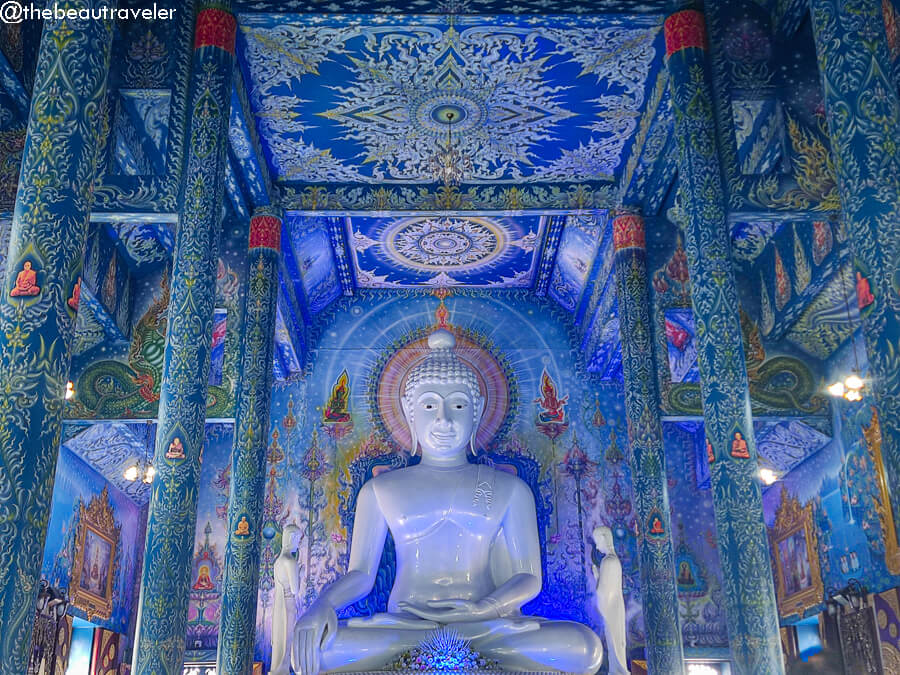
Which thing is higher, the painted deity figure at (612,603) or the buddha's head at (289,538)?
the buddha's head at (289,538)

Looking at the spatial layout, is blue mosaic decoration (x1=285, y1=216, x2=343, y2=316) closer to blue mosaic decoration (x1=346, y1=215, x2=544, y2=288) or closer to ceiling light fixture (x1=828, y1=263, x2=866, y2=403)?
blue mosaic decoration (x1=346, y1=215, x2=544, y2=288)

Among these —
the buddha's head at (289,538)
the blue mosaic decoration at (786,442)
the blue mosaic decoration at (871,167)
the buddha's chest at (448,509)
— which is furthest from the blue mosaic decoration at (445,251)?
the blue mosaic decoration at (871,167)

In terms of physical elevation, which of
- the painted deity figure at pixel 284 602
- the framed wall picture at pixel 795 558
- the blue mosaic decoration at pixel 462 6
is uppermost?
the blue mosaic decoration at pixel 462 6

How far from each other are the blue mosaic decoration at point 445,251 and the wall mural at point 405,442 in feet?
1.30

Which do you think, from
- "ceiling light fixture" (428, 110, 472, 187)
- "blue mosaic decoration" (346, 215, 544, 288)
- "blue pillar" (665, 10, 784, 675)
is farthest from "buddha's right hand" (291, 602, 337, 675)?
"blue mosaic decoration" (346, 215, 544, 288)

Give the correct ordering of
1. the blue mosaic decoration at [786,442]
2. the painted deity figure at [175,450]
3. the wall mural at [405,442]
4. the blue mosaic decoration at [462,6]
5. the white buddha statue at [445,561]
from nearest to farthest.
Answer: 1. the painted deity figure at [175,450]
2. the white buddha statue at [445,561]
3. the blue mosaic decoration at [462,6]
4. the blue mosaic decoration at [786,442]
5. the wall mural at [405,442]

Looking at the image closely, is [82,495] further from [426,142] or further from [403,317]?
[426,142]

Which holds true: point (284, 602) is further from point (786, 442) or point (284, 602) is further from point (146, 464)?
point (786, 442)

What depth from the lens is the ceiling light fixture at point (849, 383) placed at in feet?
28.0

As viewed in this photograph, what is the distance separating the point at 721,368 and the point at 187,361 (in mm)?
3693

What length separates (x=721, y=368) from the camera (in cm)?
642

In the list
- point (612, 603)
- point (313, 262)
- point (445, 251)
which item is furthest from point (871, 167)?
point (313, 262)

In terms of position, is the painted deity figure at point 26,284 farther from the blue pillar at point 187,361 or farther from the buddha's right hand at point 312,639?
the buddha's right hand at point 312,639

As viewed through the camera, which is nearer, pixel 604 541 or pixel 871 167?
pixel 871 167
